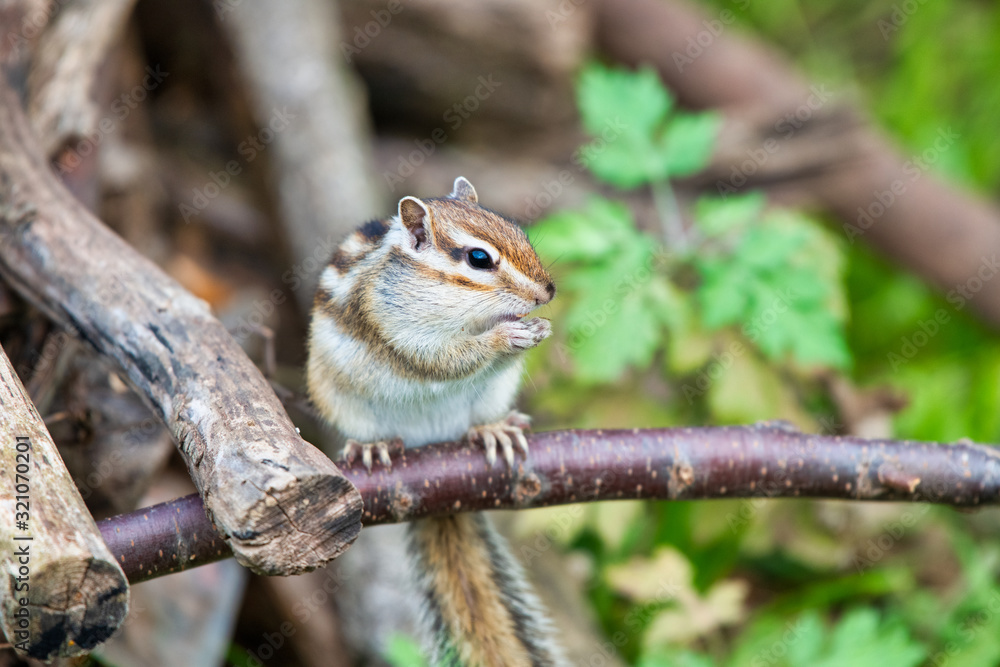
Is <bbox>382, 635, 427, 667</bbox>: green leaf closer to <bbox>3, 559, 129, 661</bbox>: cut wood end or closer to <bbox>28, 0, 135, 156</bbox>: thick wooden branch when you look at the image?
<bbox>3, 559, 129, 661</bbox>: cut wood end

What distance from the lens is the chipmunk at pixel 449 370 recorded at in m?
1.89

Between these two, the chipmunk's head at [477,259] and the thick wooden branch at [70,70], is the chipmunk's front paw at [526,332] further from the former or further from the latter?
the thick wooden branch at [70,70]

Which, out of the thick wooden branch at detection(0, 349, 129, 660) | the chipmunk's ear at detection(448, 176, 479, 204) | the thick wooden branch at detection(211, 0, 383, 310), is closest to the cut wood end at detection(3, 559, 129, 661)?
the thick wooden branch at detection(0, 349, 129, 660)

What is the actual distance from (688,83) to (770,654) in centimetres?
286

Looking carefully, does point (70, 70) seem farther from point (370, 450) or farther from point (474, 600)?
point (474, 600)

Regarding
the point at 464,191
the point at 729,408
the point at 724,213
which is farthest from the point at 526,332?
the point at 724,213

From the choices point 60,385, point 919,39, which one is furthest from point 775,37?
point 60,385

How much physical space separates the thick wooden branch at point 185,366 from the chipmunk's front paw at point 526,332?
1.78 ft

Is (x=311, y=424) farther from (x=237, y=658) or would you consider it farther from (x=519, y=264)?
(x=519, y=264)

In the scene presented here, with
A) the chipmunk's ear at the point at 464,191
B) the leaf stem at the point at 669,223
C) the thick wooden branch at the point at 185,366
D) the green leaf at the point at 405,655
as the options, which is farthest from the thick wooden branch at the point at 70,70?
the leaf stem at the point at 669,223

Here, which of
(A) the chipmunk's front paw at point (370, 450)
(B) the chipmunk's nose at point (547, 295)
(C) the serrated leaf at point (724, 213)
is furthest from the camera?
(C) the serrated leaf at point (724, 213)

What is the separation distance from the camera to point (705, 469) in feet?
6.13

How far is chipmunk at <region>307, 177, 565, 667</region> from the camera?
1892mm

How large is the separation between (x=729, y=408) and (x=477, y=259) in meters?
1.00
